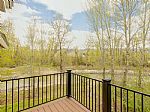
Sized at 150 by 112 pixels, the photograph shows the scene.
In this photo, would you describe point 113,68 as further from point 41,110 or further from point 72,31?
point 41,110

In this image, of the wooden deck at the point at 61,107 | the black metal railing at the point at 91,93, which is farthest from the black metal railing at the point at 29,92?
the wooden deck at the point at 61,107

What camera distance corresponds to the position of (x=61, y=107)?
10.9 ft

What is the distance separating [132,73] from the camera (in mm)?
6449

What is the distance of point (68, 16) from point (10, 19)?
3.31 metres

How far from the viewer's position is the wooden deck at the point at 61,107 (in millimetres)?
3174

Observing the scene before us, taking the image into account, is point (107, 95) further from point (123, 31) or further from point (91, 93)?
point (123, 31)

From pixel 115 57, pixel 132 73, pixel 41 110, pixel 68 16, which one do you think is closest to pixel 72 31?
pixel 68 16

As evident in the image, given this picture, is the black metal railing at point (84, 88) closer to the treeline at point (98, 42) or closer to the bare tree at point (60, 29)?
the treeline at point (98, 42)

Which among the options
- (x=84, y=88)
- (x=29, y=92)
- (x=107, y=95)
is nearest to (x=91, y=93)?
(x=84, y=88)

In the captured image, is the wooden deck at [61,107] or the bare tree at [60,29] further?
the bare tree at [60,29]

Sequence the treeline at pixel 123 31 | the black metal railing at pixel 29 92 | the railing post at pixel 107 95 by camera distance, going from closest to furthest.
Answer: the railing post at pixel 107 95 → the black metal railing at pixel 29 92 → the treeline at pixel 123 31

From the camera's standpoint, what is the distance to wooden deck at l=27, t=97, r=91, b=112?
317 centimetres

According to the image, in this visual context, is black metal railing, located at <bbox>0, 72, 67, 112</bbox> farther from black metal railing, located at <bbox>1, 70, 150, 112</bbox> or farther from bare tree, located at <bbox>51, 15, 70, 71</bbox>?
bare tree, located at <bbox>51, 15, 70, 71</bbox>

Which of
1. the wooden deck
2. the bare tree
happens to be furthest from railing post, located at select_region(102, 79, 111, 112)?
the bare tree
